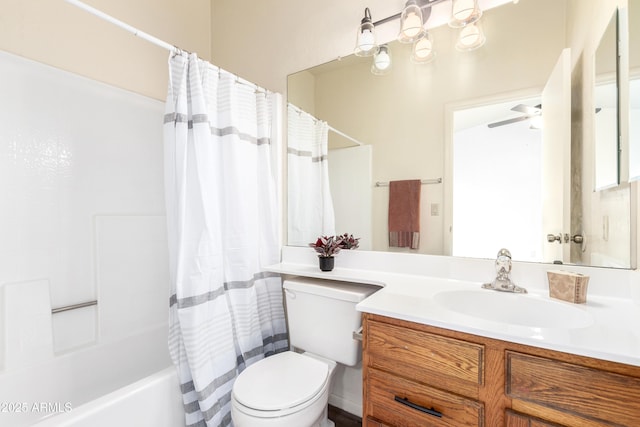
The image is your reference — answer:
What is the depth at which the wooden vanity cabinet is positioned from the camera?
653 mm

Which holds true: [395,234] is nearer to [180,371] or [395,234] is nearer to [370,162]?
[370,162]

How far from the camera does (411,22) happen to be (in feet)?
4.47

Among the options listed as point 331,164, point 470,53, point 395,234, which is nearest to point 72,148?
point 331,164

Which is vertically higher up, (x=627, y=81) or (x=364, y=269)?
(x=627, y=81)

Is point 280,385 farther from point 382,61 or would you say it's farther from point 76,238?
point 382,61

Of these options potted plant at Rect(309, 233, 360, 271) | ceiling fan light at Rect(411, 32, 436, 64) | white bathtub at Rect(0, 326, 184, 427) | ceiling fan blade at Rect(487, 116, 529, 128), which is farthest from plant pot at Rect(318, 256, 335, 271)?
ceiling fan light at Rect(411, 32, 436, 64)

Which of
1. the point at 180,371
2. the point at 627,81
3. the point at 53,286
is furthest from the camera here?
the point at 53,286

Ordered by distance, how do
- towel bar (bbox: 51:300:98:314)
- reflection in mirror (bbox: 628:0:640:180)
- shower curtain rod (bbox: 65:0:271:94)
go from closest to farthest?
reflection in mirror (bbox: 628:0:640:180)
shower curtain rod (bbox: 65:0:271:94)
towel bar (bbox: 51:300:98:314)

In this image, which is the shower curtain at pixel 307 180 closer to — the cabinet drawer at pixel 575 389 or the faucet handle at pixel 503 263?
the faucet handle at pixel 503 263

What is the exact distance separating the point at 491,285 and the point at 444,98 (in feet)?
2.96

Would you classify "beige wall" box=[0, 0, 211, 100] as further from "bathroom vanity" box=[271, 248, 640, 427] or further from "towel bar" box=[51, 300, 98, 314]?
"bathroom vanity" box=[271, 248, 640, 427]

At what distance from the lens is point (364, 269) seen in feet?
5.05

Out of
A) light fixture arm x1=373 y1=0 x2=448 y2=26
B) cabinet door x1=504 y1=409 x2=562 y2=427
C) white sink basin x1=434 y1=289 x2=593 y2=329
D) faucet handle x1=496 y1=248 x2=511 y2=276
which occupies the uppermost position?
light fixture arm x1=373 y1=0 x2=448 y2=26

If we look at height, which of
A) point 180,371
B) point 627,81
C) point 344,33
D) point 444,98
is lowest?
point 180,371
